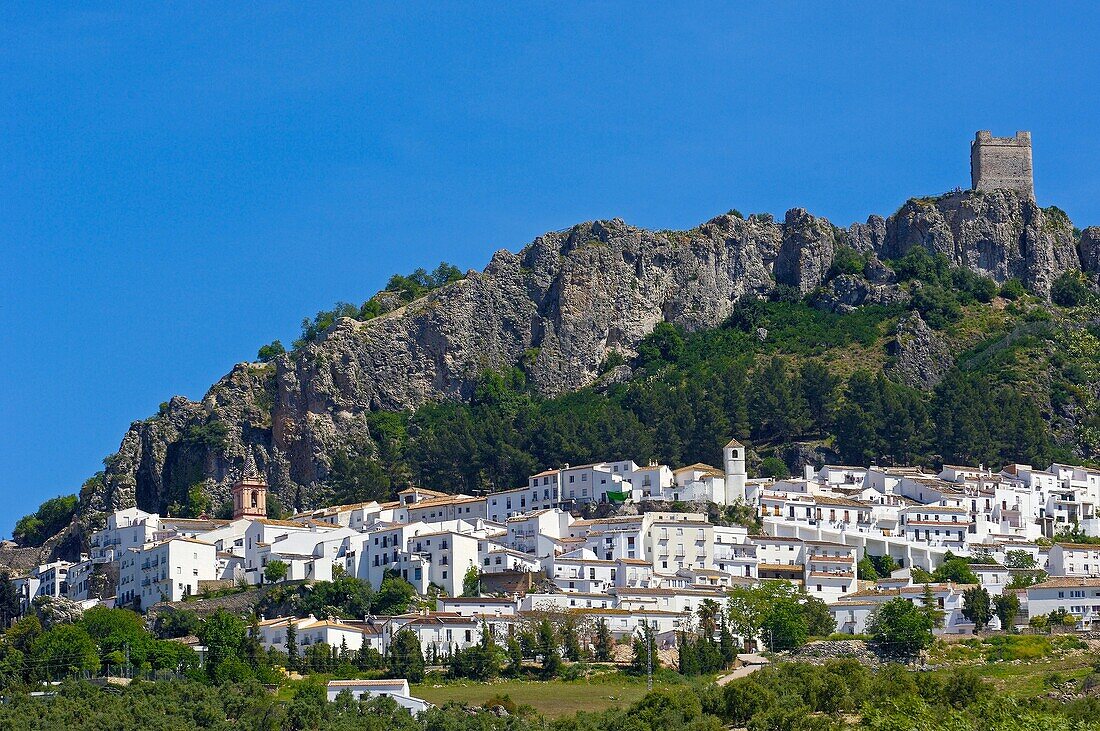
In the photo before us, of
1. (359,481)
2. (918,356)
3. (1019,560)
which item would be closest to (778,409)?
(918,356)

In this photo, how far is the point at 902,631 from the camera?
97250 millimetres

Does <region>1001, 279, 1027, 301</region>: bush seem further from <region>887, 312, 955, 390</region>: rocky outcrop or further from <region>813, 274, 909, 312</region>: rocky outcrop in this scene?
<region>887, 312, 955, 390</region>: rocky outcrop

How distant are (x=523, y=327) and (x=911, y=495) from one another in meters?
39.3

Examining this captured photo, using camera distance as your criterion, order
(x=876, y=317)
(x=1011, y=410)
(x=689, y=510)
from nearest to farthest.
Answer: (x=689, y=510), (x=1011, y=410), (x=876, y=317)

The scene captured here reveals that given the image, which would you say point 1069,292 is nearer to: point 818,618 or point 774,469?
point 774,469

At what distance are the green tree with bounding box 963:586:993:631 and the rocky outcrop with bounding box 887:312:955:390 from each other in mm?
40158

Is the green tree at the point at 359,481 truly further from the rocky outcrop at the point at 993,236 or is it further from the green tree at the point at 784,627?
the rocky outcrop at the point at 993,236

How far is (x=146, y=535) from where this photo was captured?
119875 mm

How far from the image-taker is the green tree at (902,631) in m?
97.0

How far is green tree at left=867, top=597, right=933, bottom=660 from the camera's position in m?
97.0

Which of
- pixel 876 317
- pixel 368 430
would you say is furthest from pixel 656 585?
pixel 876 317

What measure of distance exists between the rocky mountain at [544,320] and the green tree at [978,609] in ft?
138

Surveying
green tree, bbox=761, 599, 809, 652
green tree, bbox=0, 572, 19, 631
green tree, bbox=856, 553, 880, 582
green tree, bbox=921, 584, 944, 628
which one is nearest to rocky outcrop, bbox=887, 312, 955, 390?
green tree, bbox=856, 553, 880, 582

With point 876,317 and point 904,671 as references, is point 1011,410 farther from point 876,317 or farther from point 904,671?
point 904,671
